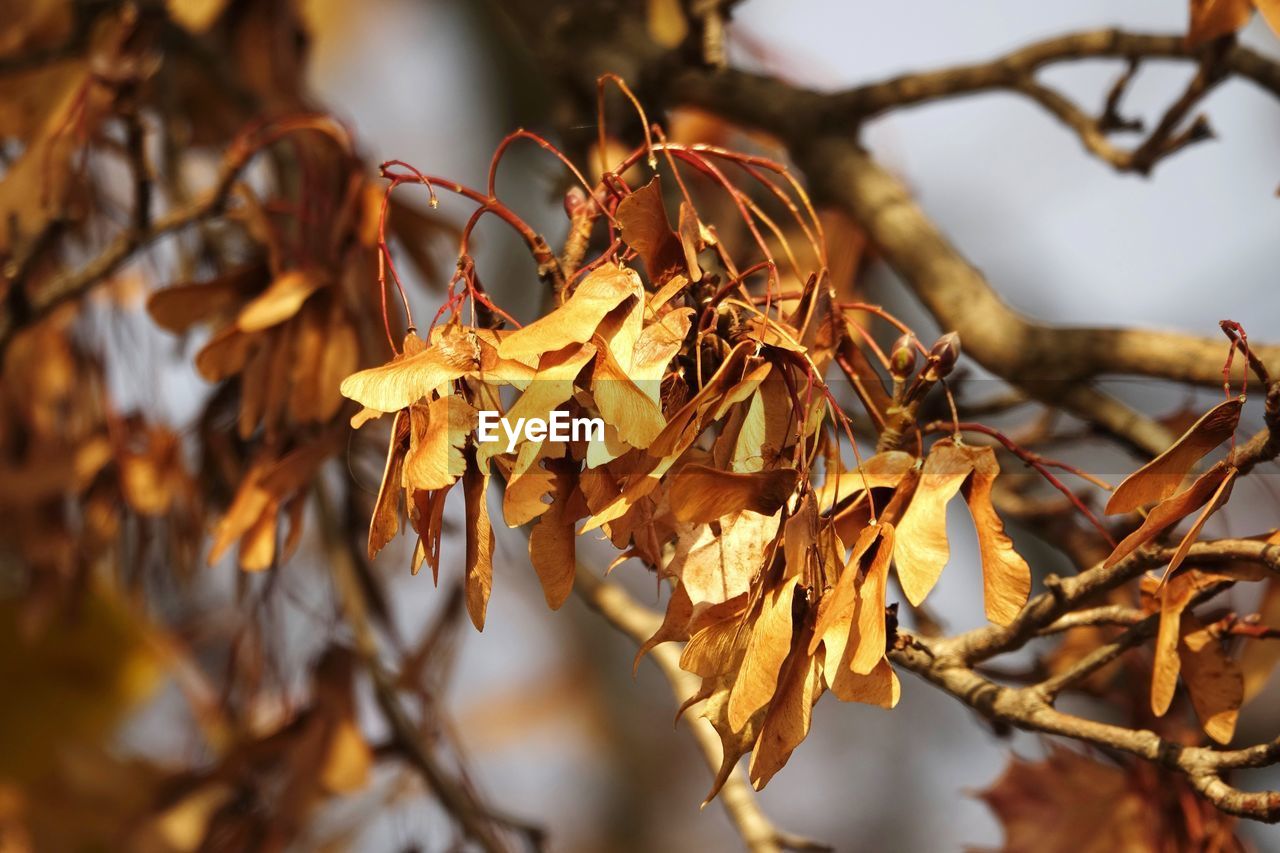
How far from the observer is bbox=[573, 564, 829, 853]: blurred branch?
92cm

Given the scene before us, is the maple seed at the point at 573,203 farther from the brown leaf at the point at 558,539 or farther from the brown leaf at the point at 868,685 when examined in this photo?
the brown leaf at the point at 868,685

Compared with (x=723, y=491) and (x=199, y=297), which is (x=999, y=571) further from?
(x=199, y=297)

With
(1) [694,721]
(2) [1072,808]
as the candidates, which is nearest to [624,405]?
(1) [694,721]

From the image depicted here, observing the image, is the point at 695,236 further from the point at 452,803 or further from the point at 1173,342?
the point at 452,803

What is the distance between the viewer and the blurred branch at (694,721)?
36.0 inches

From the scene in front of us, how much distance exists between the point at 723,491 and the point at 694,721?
0.43 metres

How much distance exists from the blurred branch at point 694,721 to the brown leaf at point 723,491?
31cm

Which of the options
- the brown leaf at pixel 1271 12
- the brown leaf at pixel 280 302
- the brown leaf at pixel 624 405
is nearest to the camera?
the brown leaf at pixel 624 405

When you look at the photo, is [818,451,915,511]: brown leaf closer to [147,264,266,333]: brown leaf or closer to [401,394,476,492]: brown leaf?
[401,394,476,492]: brown leaf

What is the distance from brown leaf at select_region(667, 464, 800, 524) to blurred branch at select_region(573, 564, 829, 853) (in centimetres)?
31

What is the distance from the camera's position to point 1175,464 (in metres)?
0.58

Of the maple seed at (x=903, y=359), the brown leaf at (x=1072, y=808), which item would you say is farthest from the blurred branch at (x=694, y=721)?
the maple seed at (x=903, y=359)

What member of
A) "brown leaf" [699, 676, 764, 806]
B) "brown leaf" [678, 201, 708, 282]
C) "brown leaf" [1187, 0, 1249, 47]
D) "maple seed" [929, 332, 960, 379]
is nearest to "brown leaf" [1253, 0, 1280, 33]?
"brown leaf" [1187, 0, 1249, 47]

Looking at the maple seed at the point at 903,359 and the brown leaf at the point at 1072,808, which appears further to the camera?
the brown leaf at the point at 1072,808
